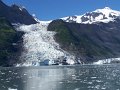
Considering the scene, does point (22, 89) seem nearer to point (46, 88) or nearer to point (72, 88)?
point (46, 88)

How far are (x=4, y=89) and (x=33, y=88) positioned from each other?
9.16m

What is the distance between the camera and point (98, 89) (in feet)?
382

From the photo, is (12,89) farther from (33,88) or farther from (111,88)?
(111,88)

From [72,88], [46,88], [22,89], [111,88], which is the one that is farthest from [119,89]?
[22,89]

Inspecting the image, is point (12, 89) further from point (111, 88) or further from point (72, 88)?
point (111, 88)

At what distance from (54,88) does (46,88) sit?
2464mm

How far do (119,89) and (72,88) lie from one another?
1500 centimetres

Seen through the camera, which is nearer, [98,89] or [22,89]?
[98,89]

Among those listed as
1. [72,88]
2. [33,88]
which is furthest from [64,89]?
[33,88]

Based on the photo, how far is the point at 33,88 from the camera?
126375mm

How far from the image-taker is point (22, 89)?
124938 mm

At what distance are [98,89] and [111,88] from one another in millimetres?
5524

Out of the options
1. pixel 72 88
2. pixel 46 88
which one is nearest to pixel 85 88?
pixel 72 88

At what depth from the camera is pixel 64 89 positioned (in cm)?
12038
